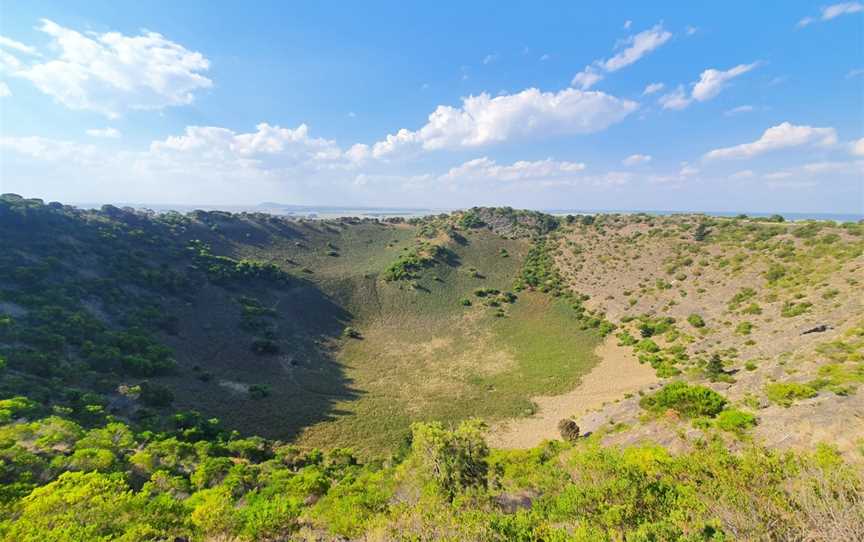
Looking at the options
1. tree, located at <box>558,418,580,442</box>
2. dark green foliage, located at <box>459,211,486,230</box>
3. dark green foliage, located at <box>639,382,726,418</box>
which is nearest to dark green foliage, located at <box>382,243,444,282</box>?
dark green foliage, located at <box>459,211,486,230</box>

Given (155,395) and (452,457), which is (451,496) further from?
(155,395)

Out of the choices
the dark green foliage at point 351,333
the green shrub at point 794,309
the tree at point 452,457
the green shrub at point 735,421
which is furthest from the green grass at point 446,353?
the green shrub at point 794,309

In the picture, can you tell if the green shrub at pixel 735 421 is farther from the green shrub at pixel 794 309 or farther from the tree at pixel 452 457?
the green shrub at pixel 794 309

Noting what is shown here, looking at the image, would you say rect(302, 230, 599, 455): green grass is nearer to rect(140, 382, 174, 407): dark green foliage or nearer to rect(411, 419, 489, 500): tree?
rect(140, 382, 174, 407): dark green foliage

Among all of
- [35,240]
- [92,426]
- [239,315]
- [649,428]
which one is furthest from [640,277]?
[35,240]

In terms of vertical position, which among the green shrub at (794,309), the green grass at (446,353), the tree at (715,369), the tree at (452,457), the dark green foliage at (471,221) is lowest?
the green grass at (446,353)

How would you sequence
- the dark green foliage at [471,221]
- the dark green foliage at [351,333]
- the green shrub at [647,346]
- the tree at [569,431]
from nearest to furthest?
the tree at [569,431]
the green shrub at [647,346]
the dark green foliage at [351,333]
the dark green foliage at [471,221]

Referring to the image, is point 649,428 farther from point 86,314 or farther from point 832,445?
point 86,314
